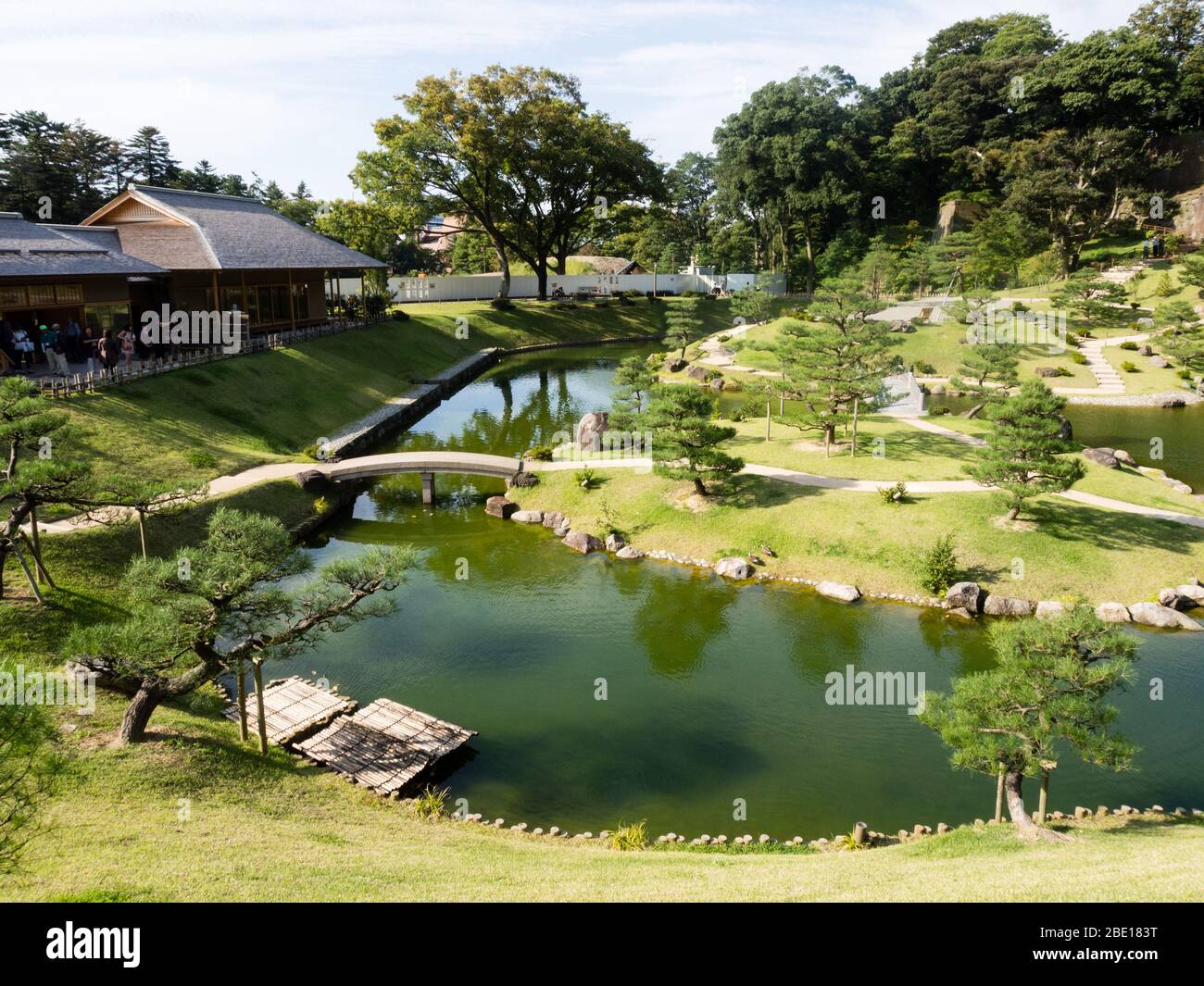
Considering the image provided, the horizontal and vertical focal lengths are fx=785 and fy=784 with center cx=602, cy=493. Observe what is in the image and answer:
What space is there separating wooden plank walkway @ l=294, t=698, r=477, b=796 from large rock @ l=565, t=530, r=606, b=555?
381 inches

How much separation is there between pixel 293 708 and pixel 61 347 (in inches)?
939

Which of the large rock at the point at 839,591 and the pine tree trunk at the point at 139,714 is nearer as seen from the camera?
the pine tree trunk at the point at 139,714

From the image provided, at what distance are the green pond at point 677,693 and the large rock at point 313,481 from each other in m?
2.20

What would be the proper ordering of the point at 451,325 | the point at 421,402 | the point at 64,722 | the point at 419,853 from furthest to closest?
1. the point at 451,325
2. the point at 421,402
3. the point at 64,722
4. the point at 419,853

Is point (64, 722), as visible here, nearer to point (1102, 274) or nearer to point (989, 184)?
point (1102, 274)

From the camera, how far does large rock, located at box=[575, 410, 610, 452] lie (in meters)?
31.2

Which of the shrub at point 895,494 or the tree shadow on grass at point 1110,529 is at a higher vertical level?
the shrub at point 895,494

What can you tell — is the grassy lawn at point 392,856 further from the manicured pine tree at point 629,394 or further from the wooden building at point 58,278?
the wooden building at point 58,278

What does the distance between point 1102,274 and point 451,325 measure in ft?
158

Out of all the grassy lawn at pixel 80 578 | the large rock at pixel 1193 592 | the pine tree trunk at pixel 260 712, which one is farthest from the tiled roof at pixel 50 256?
the large rock at pixel 1193 592

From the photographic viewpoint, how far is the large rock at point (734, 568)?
22516mm

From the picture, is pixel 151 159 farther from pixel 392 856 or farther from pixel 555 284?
pixel 392 856
